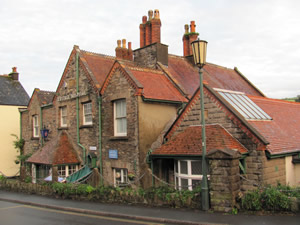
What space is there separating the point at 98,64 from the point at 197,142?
10.3m

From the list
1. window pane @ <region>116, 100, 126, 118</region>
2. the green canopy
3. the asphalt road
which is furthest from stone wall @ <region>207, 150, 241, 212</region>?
the green canopy

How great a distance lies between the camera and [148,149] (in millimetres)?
15414

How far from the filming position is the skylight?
13906 millimetres

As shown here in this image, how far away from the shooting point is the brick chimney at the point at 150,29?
20359 millimetres

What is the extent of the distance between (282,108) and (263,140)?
8011 millimetres

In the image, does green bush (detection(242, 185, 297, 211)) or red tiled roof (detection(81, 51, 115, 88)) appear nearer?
green bush (detection(242, 185, 297, 211))

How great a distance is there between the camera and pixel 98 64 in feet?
66.9

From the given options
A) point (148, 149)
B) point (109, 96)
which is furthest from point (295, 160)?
point (109, 96)

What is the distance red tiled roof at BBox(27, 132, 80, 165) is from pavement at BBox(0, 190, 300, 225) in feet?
14.8

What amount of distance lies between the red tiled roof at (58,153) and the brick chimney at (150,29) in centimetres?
850

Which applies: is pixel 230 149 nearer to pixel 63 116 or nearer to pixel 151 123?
pixel 151 123

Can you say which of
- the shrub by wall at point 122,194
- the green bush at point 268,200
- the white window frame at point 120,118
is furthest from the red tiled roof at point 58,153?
the green bush at point 268,200

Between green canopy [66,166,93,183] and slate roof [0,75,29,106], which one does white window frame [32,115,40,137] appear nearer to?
slate roof [0,75,29,106]

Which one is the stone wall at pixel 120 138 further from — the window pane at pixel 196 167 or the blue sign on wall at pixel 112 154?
the window pane at pixel 196 167
